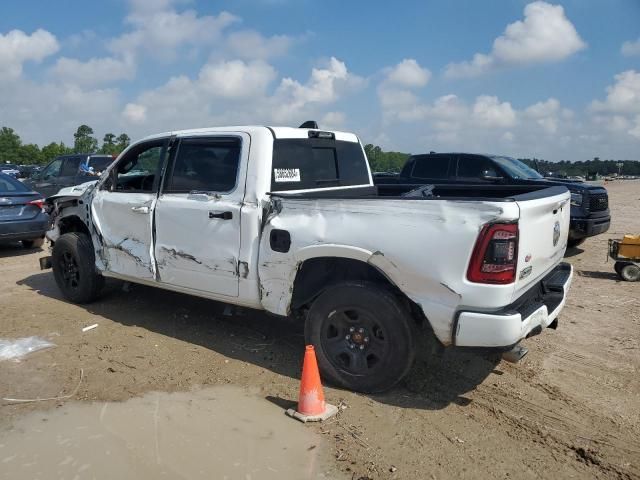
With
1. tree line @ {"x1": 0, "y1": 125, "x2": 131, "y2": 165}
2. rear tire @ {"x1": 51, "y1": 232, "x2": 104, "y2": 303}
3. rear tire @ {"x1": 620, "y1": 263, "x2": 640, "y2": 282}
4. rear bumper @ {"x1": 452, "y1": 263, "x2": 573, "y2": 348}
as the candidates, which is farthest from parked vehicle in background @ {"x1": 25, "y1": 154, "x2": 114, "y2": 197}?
tree line @ {"x1": 0, "y1": 125, "x2": 131, "y2": 165}

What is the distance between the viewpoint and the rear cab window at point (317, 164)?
449 cm

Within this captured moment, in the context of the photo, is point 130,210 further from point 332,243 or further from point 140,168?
point 332,243

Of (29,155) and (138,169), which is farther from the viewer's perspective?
(29,155)

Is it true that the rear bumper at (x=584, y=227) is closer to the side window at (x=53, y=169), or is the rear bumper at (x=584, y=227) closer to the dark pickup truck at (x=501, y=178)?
the dark pickup truck at (x=501, y=178)

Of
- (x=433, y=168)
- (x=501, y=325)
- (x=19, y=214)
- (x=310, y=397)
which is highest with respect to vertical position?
(x=433, y=168)

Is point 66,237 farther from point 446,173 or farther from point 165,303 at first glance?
point 446,173

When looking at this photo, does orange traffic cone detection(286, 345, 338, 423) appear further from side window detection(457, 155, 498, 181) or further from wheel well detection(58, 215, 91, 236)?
side window detection(457, 155, 498, 181)

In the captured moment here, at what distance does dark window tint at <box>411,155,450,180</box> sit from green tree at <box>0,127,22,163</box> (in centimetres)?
8192

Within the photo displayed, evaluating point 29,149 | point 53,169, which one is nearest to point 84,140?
point 29,149

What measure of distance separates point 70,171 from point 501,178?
10.2m

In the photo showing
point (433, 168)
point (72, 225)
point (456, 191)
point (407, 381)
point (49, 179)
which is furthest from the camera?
point (49, 179)

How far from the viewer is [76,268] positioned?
6.10 meters

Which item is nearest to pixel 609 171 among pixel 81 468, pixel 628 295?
pixel 628 295

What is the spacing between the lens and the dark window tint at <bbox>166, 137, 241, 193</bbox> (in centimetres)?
452
